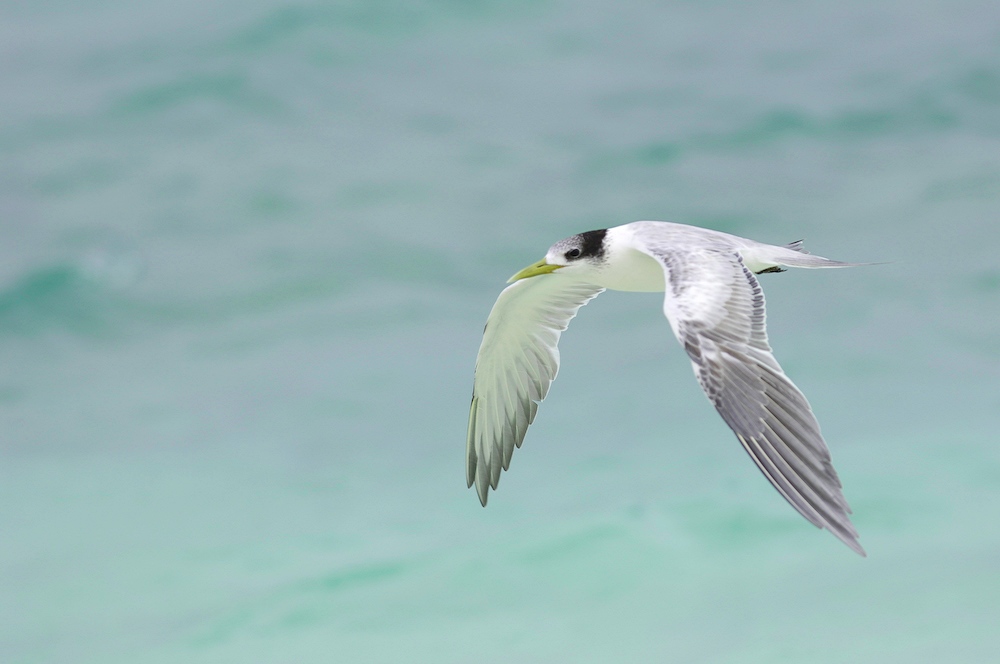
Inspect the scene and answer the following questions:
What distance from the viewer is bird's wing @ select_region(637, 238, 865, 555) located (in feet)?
24.7

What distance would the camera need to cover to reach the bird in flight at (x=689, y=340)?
25.7 feet

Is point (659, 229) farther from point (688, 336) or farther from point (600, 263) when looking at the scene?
point (688, 336)

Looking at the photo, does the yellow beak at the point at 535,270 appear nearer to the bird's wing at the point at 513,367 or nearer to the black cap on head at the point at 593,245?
the black cap on head at the point at 593,245

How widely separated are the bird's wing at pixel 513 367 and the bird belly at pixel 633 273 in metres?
0.88

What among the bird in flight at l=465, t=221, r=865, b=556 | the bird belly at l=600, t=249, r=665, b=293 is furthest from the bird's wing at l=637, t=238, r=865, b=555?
the bird belly at l=600, t=249, r=665, b=293

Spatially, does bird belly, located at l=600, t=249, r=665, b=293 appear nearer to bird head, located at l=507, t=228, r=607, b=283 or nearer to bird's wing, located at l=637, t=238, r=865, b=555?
bird head, located at l=507, t=228, r=607, b=283

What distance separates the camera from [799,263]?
1196 centimetres

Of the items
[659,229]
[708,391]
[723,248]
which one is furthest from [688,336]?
[659,229]

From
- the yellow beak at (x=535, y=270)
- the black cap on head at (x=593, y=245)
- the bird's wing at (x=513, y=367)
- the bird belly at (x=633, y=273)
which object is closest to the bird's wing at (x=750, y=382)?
the bird belly at (x=633, y=273)

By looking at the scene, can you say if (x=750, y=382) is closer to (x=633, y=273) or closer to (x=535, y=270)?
(x=633, y=273)

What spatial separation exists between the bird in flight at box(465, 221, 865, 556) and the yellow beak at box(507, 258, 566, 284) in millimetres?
14

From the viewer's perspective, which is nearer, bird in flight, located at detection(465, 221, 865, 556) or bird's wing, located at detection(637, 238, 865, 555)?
bird's wing, located at detection(637, 238, 865, 555)

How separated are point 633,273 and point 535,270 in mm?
1127

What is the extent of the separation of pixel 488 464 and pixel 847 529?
21.2 ft
